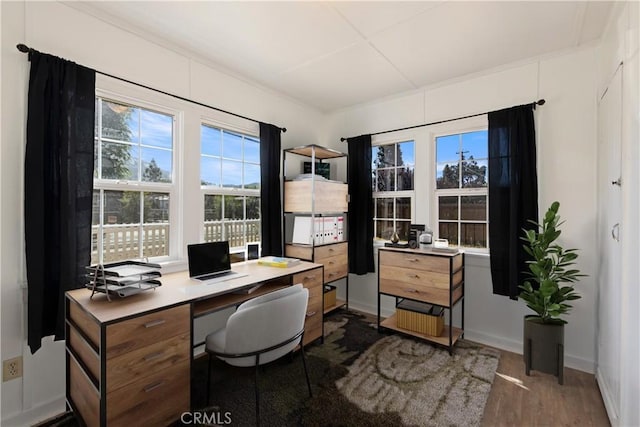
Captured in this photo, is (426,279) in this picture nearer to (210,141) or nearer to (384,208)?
(384,208)

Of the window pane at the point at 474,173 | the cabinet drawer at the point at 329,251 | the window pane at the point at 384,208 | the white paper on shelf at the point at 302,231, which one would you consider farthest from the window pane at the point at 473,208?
the white paper on shelf at the point at 302,231

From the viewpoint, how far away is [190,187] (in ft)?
8.54

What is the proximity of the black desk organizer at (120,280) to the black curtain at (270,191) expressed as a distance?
134cm

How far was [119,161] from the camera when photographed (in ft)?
7.38

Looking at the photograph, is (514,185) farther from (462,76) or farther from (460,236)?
(462,76)

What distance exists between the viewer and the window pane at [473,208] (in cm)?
296

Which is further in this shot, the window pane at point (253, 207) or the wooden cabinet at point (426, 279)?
the window pane at point (253, 207)

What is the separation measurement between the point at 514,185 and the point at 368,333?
6.44ft

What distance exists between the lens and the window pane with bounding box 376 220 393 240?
3576 millimetres

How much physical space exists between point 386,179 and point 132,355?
3010mm

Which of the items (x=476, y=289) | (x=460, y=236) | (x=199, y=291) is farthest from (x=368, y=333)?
(x=199, y=291)

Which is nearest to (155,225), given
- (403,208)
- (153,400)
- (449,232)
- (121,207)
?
(121,207)

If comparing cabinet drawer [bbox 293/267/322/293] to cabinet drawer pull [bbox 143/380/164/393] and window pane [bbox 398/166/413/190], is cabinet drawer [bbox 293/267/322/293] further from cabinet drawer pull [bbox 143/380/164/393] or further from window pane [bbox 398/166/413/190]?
window pane [bbox 398/166/413/190]

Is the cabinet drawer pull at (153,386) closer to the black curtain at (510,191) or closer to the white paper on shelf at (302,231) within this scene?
the white paper on shelf at (302,231)
